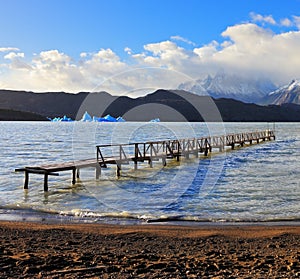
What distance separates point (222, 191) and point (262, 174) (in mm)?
7522

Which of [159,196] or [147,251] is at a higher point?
[147,251]

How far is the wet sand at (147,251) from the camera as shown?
6.72 metres

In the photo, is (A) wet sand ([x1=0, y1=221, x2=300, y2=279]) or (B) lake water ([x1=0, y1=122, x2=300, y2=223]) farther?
(B) lake water ([x1=0, y1=122, x2=300, y2=223])

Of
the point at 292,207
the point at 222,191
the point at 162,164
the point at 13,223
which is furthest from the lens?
the point at 162,164

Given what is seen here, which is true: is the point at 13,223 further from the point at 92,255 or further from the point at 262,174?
the point at 262,174

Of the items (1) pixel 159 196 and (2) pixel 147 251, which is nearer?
(2) pixel 147 251

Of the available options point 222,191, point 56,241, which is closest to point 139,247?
point 56,241

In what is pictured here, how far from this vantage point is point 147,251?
8.38 m

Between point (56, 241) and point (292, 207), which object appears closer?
point (56, 241)

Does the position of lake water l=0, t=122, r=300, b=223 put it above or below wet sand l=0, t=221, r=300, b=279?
below

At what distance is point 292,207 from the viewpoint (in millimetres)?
14711

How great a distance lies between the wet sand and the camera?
672 cm

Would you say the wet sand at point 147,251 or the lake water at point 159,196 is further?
the lake water at point 159,196

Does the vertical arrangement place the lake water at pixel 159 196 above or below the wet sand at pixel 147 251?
below
